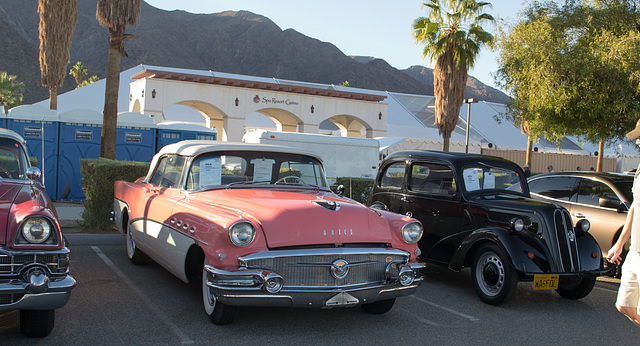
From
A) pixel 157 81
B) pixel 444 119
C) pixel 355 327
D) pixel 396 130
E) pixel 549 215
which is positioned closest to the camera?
pixel 355 327

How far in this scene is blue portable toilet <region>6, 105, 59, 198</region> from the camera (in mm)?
14375

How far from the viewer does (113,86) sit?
482 inches

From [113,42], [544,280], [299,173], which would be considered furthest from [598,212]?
[113,42]

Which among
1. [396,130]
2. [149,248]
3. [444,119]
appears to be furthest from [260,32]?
[149,248]

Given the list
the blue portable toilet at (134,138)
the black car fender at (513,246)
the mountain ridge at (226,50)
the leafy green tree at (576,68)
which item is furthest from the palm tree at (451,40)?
the mountain ridge at (226,50)

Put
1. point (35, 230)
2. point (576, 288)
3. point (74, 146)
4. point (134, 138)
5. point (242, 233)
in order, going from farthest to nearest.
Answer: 1. point (134, 138)
2. point (74, 146)
3. point (576, 288)
4. point (242, 233)
5. point (35, 230)

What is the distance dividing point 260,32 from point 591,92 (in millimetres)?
184779

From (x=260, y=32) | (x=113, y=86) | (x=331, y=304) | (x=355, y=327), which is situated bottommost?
(x=355, y=327)

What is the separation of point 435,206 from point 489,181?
0.81m

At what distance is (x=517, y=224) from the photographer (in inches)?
239

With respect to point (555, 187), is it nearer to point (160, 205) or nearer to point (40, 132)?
point (160, 205)

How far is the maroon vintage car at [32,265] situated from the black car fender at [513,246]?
14.2ft

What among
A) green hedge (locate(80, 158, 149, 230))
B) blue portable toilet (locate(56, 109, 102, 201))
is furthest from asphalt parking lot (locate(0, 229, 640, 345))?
blue portable toilet (locate(56, 109, 102, 201))

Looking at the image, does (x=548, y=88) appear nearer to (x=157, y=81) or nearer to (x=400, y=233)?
(x=400, y=233)
